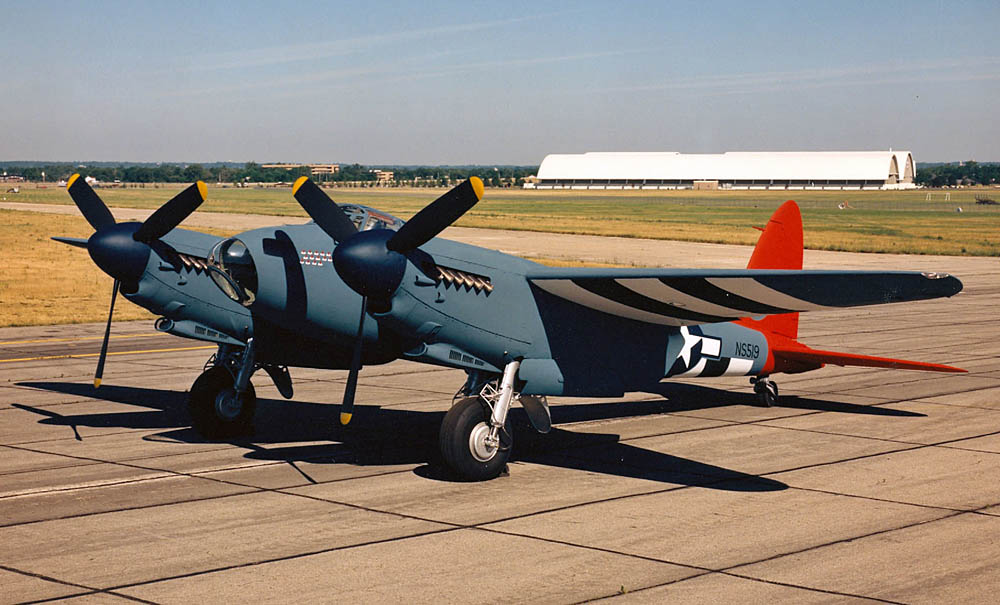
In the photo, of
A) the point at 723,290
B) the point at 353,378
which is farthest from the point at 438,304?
the point at 723,290

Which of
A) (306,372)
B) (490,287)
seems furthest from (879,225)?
(490,287)

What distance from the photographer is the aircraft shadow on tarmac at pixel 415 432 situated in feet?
45.7

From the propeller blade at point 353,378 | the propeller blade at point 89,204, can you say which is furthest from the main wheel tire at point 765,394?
the propeller blade at point 89,204

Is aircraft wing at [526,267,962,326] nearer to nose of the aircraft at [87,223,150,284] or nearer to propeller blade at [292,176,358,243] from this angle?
propeller blade at [292,176,358,243]

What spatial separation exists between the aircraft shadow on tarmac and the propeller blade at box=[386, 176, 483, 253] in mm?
3046

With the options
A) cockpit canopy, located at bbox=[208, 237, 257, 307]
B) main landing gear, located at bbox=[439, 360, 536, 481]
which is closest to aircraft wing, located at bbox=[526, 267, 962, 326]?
main landing gear, located at bbox=[439, 360, 536, 481]

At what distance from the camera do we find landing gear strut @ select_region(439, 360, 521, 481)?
1293cm

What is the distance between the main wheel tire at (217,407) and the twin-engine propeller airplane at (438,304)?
19mm

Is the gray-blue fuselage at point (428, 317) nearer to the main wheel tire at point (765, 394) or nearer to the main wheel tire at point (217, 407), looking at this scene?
the main wheel tire at point (217, 407)

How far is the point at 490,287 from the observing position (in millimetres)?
13320

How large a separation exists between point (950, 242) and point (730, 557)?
68.2 m

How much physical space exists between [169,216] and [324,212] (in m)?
3.04

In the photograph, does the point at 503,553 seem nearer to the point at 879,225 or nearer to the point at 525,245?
the point at 525,245

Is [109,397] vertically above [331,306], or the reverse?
[331,306]
